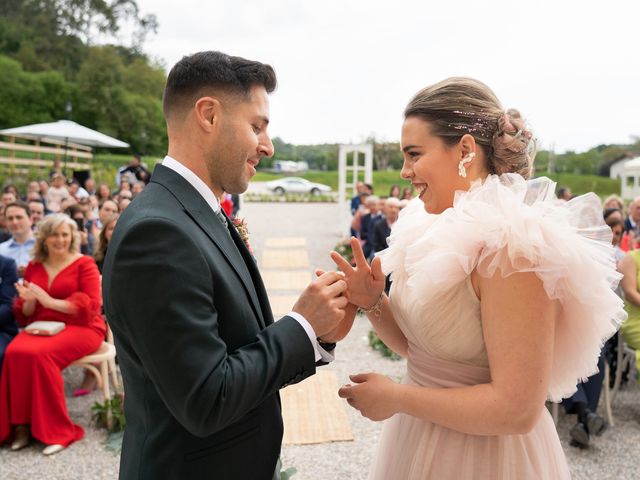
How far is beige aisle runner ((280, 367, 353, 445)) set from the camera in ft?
15.3

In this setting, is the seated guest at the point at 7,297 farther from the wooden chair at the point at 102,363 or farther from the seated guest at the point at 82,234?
the seated guest at the point at 82,234

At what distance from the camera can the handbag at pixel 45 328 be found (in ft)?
15.6

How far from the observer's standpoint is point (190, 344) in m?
1.31

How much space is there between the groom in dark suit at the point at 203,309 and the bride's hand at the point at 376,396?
0.53 feet

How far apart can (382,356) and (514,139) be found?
207 inches

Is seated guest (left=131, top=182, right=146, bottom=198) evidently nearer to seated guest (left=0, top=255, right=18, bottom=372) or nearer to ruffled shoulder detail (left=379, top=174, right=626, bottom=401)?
seated guest (left=0, top=255, right=18, bottom=372)

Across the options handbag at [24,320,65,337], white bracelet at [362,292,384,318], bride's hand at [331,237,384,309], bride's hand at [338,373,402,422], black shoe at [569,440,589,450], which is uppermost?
bride's hand at [331,237,384,309]

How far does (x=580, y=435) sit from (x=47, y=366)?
4335mm

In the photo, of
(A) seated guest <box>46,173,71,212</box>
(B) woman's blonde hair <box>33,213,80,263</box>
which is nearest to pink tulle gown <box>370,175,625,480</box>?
(B) woman's blonde hair <box>33,213,80,263</box>

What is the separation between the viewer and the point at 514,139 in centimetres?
188

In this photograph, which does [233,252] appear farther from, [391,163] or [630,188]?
[391,163]

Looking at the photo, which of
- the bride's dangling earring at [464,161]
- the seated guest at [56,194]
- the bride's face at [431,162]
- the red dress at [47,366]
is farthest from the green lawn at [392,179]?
the bride's dangling earring at [464,161]

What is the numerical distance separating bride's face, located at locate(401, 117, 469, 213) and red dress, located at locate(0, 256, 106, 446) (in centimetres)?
388

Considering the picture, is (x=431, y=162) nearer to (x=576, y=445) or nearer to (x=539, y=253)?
(x=539, y=253)
